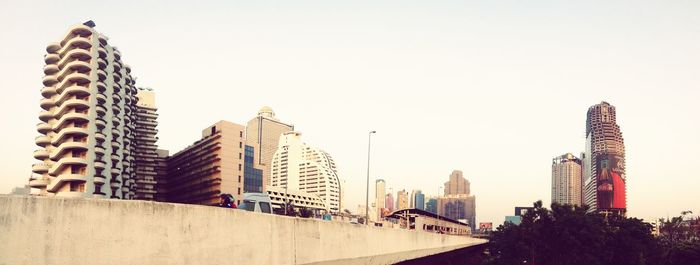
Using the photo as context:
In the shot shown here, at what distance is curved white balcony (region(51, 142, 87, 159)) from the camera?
3310 inches

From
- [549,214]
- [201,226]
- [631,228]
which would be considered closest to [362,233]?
[201,226]

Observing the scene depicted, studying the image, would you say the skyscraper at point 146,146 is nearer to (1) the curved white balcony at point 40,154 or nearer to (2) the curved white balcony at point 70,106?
(1) the curved white balcony at point 40,154

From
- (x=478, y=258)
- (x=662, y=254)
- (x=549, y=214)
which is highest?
(x=549, y=214)

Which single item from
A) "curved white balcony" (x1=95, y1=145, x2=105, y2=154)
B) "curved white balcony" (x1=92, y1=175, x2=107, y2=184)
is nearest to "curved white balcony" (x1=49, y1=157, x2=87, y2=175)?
"curved white balcony" (x1=92, y1=175, x2=107, y2=184)

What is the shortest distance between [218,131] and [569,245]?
308 ft

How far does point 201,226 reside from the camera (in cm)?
1036

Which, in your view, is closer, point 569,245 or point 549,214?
point 569,245

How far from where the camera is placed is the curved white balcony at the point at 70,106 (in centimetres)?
8625

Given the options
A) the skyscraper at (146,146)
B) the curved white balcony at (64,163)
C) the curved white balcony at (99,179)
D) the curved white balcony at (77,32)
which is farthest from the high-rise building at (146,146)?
the curved white balcony at (64,163)

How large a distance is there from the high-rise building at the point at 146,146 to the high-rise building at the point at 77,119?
53.0 meters

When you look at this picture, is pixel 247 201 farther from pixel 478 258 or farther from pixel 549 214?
pixel 478 258

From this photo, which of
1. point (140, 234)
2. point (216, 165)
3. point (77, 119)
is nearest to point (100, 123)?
point (77, 119)

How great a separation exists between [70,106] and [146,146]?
243 feet

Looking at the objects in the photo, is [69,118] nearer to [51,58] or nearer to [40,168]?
[40,168]
